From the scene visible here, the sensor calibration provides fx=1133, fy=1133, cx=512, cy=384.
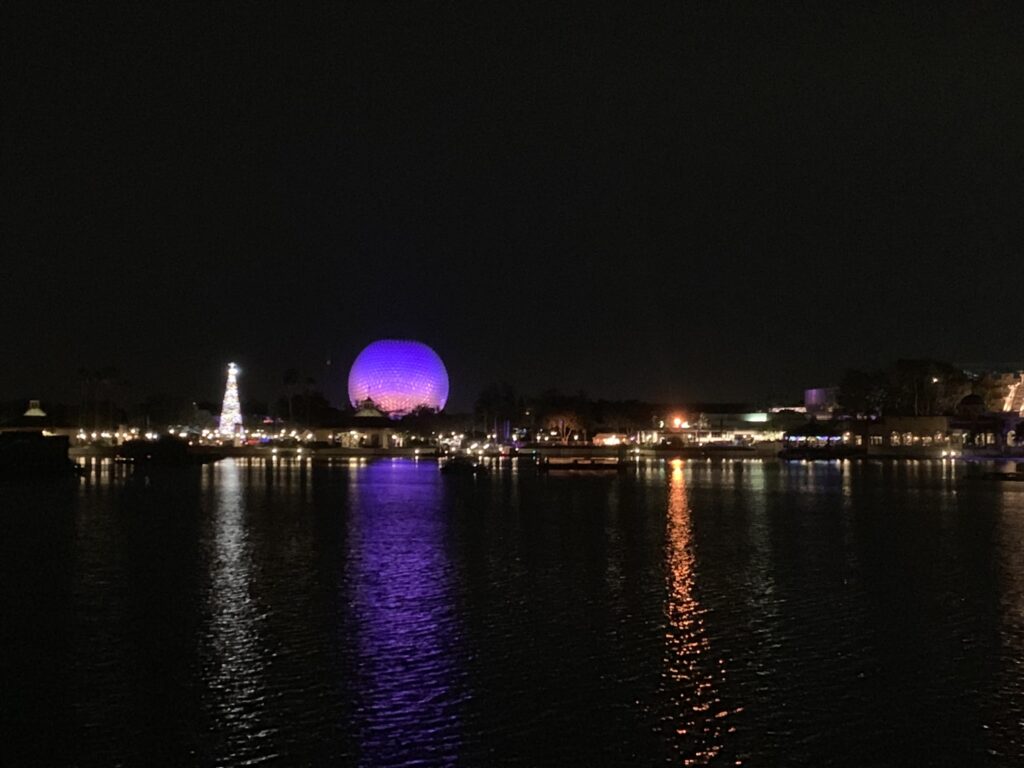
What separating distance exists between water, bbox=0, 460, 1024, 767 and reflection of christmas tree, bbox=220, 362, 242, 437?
98.4 metres

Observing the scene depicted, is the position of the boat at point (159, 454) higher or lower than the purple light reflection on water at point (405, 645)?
higher

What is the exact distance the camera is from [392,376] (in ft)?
527

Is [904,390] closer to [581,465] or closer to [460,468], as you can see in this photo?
[581,465]

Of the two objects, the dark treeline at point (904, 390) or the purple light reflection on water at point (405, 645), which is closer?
A: the purple light reflection on water at point (405, 645)

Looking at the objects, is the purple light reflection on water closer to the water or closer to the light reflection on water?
the water

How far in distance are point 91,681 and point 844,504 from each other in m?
33.3

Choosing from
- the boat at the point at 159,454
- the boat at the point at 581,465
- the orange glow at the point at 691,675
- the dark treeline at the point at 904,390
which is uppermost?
the dark treeline at the point at 904,390

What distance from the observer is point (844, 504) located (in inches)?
1645

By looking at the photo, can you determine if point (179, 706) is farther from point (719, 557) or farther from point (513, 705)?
point (719, 557)

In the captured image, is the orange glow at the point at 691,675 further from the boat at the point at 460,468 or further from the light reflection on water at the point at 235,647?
the boat at the point at 460,468

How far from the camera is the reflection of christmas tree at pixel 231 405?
129375 millimetres

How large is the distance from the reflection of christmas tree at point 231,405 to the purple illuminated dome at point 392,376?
30.8m

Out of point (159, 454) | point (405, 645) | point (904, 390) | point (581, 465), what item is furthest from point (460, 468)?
point (904, 390)

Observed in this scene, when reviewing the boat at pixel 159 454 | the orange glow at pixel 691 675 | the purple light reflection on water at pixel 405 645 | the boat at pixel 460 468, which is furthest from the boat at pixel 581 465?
the orange glow at pixel 691 675
